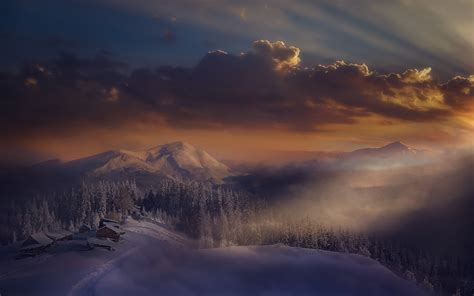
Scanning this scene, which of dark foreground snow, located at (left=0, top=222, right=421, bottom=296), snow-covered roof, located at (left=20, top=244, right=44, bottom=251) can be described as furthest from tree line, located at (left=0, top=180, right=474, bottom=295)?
dark foreground snow, located at (left=0, top=222, right=421, bottom=296)

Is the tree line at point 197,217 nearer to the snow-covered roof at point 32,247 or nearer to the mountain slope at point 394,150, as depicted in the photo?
the mountain slope at point 394,150

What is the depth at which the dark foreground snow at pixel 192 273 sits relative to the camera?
2956 centimetres

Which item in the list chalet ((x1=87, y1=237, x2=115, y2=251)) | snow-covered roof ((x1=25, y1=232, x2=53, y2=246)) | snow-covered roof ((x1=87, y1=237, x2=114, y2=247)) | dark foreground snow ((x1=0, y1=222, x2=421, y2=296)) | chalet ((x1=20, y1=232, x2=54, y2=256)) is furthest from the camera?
snow-covered roof ((x1=25, y1=232, x2=53, y2=246))

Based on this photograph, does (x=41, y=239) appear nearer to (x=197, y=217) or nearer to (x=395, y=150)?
(x=197, y=217)

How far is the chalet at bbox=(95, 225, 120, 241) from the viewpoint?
43.7 metres

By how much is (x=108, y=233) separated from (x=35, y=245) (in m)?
6.72

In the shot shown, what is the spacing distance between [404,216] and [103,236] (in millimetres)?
161381

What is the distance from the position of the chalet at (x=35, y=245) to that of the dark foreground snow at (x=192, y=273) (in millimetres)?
1905

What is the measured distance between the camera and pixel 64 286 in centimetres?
2784

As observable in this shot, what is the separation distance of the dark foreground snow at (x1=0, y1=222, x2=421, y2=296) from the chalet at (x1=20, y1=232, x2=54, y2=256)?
1.90 metres

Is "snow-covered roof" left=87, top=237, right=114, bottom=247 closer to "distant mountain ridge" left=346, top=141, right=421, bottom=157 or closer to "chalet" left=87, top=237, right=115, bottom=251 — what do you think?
"chalet" left=87, top=237, right=115, bottom=251

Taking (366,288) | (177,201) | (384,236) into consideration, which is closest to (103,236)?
(366,288)

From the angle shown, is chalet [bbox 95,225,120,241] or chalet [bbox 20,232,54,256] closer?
chalet [bbox 20,232,54,256]

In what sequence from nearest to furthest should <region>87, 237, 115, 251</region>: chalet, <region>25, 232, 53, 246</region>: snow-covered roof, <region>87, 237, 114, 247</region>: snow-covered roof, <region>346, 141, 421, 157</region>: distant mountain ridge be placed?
<region>87, 237, 115, 251</region>: chalet, <region>87, 237, 114, 247</region>: snow-covered roof, <region>25, 232, 53, 246</region>: snow-covered roof, <region>346, 141, 421, 157</region>: distant mountain ridge
